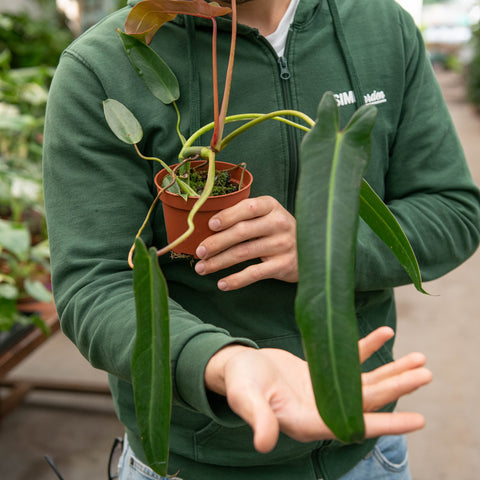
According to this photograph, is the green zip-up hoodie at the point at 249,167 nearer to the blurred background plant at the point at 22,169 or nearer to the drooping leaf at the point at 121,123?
the drooping leaf at the point at 121,123

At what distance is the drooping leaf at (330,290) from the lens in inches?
16.3

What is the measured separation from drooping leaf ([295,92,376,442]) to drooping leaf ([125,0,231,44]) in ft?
0.79

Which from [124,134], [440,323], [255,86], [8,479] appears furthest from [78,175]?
[440,323]

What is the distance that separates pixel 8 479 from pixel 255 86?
1.78 meters

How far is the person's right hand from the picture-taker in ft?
1.56

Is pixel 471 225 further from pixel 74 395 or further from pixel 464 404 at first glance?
pixel 74 395

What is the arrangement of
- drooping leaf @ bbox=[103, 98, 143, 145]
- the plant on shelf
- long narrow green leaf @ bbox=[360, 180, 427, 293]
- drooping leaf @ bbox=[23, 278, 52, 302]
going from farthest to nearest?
drooping leaf @ bbox=[23, 278, 52, 302] → the plant on shelf → drooping leaf @ bbox=[103, 98, 143, 145] → long narrow green leaf @ bbox=[360, 180, 427, 293]

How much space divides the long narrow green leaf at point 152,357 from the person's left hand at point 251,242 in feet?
0.56

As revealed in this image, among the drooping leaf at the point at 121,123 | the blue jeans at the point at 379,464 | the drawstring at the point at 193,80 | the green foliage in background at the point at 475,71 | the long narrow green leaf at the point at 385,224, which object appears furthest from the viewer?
the green foliage in background at the point at 475,71

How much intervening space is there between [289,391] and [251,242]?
0.68 feet

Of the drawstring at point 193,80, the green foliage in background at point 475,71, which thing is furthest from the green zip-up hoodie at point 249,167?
the green foliage in background at point 475,71

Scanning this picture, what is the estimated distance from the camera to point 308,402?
0.53 metres

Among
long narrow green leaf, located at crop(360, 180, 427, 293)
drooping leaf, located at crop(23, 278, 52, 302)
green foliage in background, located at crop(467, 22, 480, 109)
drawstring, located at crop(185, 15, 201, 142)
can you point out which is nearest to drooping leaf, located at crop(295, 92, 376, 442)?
long narrow green leaf, located at crop(360, 180, 427, 293)

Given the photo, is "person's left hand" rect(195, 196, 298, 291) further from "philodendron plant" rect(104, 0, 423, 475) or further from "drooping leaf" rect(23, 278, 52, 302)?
"drooping leaf" rect(23, 278, 52, 302)
